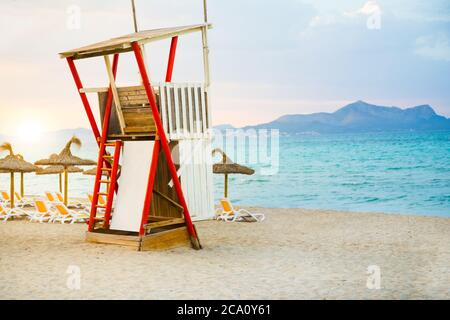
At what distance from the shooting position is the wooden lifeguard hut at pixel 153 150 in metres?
9.95

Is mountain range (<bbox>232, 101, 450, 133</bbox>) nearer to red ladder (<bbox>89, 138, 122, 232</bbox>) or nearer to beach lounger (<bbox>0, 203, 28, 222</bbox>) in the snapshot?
beach lounger (<bbox>0, 203, 28, 222</bbox>)

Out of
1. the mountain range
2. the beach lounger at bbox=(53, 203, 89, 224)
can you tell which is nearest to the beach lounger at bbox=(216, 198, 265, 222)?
the beach lounger at bbox=(53, 203, 89, 224)

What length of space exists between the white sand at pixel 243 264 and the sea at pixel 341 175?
28638 mm

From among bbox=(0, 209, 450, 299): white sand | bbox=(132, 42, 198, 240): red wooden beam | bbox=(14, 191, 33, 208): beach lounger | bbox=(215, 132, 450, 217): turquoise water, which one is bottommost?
bbox=(215, 132, 450, 217): turquoise water

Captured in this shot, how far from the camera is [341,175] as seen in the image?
198 feet

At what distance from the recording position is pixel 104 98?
1071 cm

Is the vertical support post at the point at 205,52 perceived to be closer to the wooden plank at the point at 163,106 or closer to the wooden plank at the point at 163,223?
the wooden plank at the point at 163,106

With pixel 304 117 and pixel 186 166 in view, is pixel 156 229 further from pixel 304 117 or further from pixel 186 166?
pixel 304 117

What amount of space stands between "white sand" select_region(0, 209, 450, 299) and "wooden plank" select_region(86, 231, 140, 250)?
15 centimetres

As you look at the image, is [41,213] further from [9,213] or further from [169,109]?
[169,109]

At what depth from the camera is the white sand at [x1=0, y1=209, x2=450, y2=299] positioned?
7.66m

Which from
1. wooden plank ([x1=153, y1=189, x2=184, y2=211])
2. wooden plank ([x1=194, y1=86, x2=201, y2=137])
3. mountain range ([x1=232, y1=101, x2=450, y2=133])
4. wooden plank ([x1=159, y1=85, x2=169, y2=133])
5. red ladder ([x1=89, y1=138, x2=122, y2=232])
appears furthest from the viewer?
mountain range ([x1=232, y1=101, x2=450, y2=133])
